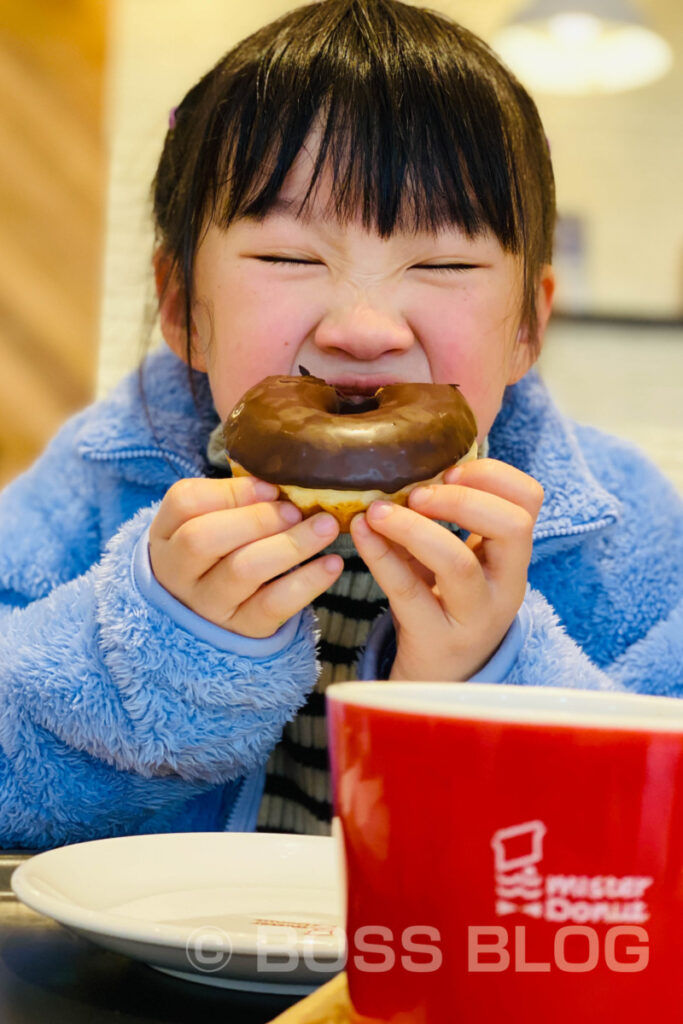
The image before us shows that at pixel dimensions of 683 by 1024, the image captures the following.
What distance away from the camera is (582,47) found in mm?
2551

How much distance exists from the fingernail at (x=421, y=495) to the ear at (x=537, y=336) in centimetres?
47

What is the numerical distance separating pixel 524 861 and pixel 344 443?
15.3 inches

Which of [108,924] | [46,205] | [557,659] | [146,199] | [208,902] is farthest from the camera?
[46,205]

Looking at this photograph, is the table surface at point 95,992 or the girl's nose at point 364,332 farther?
the girl's nose at point 364,332

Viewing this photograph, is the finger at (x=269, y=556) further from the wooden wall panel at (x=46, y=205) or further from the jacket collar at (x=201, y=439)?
the wooden wall panel at (x=46, y=205)

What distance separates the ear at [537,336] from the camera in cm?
116

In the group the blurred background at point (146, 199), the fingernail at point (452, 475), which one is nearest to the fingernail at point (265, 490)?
the fingernail at point (452, 475)

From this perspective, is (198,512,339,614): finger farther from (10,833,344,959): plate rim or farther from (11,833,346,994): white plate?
(10,833,344,959): plate rim

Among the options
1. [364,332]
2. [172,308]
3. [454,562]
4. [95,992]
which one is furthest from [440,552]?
[172,308]

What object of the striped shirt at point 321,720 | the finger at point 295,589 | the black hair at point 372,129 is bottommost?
the striped shirt at point 321,720

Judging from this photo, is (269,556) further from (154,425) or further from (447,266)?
(154,425)

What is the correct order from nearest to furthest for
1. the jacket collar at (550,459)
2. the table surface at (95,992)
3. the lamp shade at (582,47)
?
the table surface at (95,992), the jacket collar at (550,459), the lamp shade at (582,47)

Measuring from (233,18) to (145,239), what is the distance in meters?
0.65

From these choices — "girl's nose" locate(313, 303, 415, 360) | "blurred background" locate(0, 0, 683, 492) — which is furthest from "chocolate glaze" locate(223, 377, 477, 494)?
"blurred background" locate(0, 0, 683, 492)
